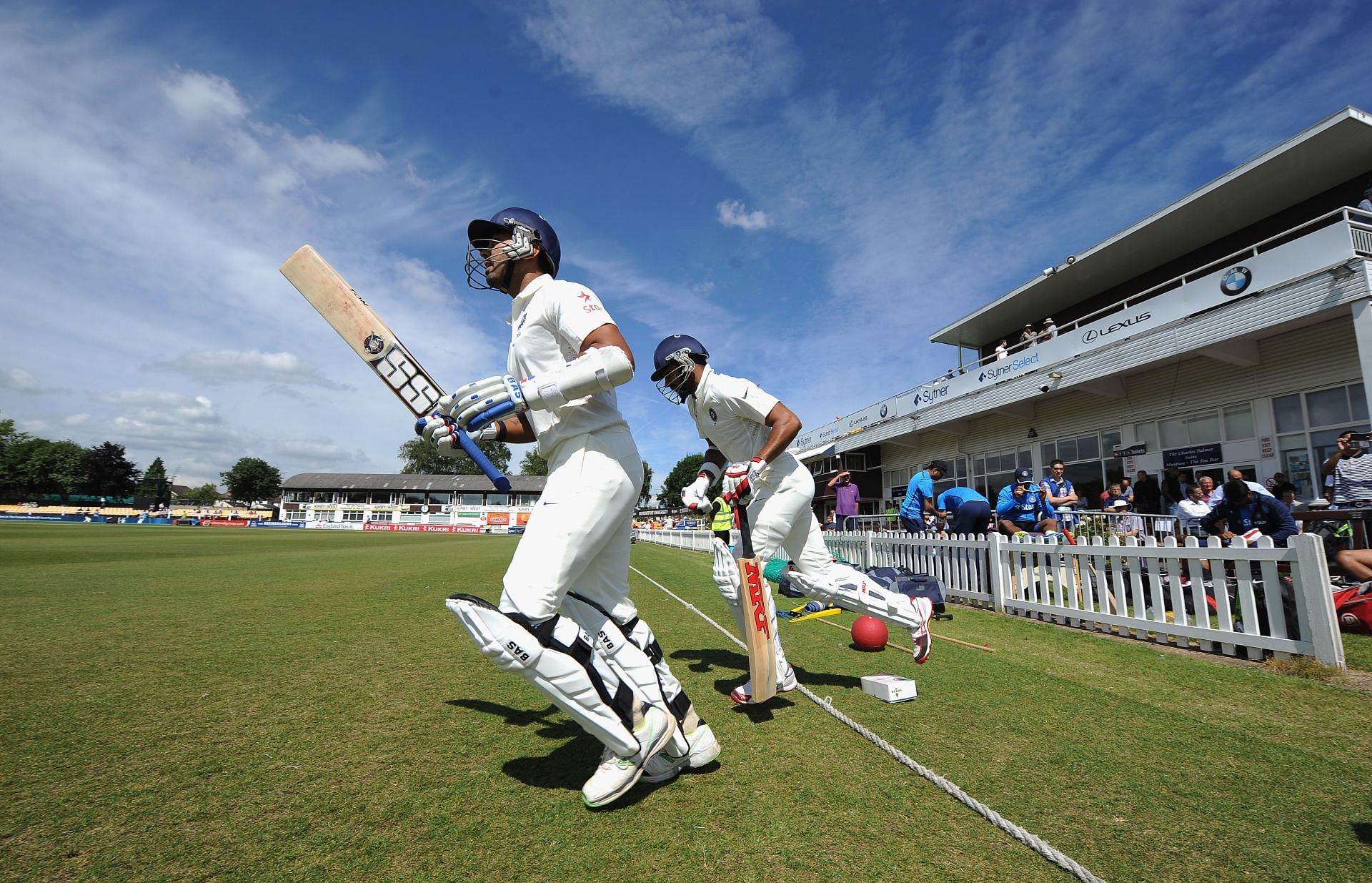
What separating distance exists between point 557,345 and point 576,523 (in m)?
0.89

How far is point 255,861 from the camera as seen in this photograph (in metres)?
1.87

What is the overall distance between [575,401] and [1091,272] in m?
22.1

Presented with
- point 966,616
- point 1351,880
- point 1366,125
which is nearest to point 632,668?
point 1351,880

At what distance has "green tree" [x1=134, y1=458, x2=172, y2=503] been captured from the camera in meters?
94.1

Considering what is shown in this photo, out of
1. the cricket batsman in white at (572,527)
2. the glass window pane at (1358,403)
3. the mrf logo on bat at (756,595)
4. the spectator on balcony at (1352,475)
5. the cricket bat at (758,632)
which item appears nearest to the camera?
the cricket batsman in white at (572,527)

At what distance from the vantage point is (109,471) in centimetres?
8475

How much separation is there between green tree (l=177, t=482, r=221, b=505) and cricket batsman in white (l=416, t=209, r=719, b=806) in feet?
488

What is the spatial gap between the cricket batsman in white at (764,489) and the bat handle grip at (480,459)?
1.37 metres

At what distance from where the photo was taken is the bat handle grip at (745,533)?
420cm

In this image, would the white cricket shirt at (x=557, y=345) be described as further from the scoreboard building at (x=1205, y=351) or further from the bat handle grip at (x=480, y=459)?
the scoreboard building at (x=1205, y=351)

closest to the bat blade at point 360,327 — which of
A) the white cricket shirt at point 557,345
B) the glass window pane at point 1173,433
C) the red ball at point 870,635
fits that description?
the white cricket shirt at point 557,345

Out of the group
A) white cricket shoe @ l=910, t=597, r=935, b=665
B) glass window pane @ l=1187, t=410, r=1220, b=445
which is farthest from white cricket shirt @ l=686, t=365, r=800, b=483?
glass window pane @ l=1187, t=410, r=1220, b=445

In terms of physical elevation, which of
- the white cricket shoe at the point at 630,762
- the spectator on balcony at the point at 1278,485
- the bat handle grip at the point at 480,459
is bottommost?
the white cricket shoe at the point at 630,762

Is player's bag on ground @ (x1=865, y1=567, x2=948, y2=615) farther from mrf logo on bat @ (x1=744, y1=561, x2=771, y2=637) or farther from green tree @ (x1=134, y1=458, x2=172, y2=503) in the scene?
green tree @ (x1=134, y1=458, x2=172, y2=503)
